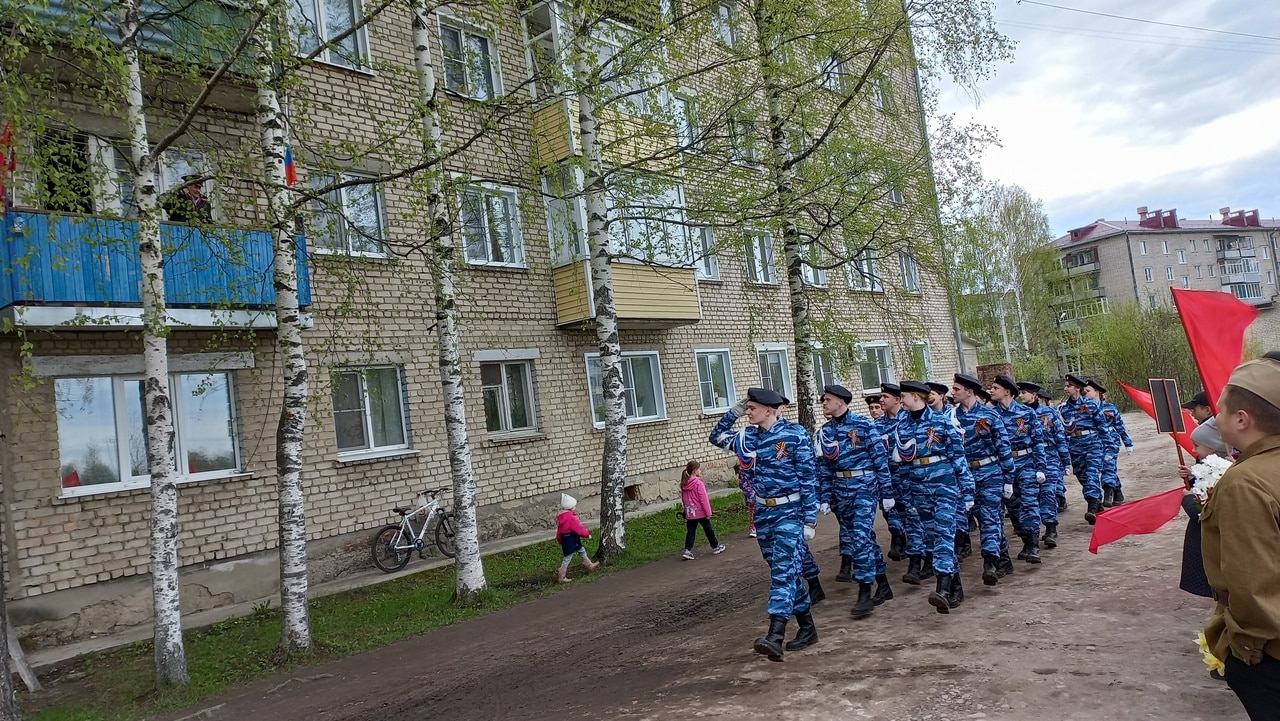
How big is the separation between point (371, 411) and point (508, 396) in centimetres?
272

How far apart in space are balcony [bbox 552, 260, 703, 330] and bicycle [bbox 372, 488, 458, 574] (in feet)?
13.9

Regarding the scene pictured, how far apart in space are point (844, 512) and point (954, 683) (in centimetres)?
293

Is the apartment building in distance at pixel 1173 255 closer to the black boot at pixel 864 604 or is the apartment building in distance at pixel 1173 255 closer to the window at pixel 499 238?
the window at pixel 499 238

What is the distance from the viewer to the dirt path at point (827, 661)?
4746mm

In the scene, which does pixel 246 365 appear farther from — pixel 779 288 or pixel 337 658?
pixel 779 288

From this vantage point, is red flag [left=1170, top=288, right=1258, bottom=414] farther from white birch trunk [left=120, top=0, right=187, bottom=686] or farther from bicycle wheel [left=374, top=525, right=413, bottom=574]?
bicycle wheel [left=374, top=525, right=413, bottom=574]

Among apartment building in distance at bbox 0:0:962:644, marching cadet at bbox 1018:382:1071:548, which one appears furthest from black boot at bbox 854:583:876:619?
apartment building in distance at bbox 0:0:962:644

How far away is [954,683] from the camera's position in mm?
5000

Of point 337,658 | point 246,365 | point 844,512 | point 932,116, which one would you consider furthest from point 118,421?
point 932,116

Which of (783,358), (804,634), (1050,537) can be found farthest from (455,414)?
(783,358)

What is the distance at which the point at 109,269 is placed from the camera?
9.56m

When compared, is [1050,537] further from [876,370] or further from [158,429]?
[876,370]

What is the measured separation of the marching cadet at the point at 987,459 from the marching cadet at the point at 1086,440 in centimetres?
303

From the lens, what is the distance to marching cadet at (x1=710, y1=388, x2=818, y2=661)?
6.03 meters
